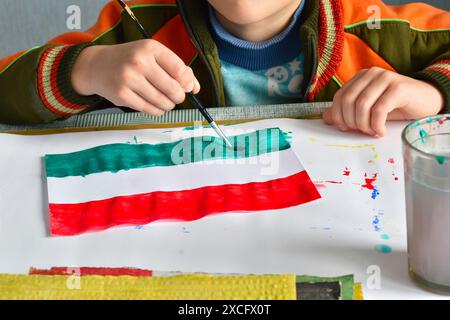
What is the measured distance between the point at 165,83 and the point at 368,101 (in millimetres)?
205

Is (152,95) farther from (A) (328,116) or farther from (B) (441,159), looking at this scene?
(B) (441,159)

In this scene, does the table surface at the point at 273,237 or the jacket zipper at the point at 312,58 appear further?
the jacket zipper at the point at 312,58

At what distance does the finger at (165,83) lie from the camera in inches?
28.0

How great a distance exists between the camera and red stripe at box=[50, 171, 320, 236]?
592mm

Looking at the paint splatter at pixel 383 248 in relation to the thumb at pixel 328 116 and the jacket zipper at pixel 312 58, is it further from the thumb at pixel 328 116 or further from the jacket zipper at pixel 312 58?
the jacket zipper at pixel 312 58

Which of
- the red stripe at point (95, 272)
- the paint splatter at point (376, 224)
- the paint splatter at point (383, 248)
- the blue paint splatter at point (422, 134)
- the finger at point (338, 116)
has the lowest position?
the red stripe at point (95, 272)

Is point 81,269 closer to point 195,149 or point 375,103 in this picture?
point 195,149

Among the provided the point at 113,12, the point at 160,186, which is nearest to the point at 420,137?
the point at 160,186

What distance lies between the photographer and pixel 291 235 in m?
0.56

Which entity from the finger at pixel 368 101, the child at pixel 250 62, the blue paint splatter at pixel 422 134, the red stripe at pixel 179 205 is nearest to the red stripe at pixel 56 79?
the child at pixel 250 62

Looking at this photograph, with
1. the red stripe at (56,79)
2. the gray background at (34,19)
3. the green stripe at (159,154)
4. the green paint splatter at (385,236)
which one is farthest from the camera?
the gray background at (34,19)

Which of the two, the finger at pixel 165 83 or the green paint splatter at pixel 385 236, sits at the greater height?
the finger at pixel 165 83

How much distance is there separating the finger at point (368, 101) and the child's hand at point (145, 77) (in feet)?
0.55
